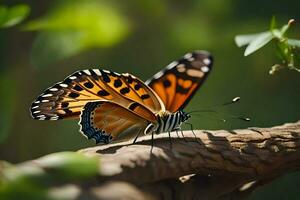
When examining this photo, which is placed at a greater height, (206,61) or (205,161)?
(206,61)

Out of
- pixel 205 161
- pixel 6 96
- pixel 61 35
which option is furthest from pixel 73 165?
pixel 205 161

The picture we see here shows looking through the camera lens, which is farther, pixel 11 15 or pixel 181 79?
pixel 181 79

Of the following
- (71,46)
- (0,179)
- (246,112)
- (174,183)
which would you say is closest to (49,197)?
(0,179)

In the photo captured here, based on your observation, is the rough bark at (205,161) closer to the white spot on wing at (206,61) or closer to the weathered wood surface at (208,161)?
the weathered wood surface at (208,161)

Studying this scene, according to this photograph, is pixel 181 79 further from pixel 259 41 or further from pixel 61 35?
pixel 61 35

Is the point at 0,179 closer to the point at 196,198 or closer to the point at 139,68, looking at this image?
the point at 196,198

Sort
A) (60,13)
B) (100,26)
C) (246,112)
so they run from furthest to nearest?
(246,112), (100,26), (60,13)
